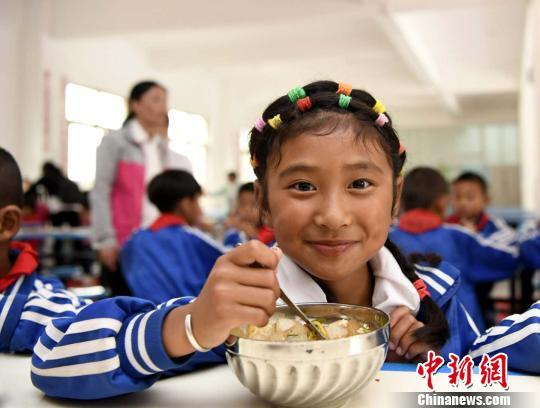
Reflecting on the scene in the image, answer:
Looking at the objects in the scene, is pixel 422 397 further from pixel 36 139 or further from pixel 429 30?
pixel 429 30

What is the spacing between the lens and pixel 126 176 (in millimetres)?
2643

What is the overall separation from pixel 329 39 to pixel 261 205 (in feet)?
29.0

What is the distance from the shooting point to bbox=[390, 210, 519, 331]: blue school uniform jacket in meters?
2.36

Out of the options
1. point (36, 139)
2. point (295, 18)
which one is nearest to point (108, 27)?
point (36, 139)

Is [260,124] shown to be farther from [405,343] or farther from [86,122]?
[86,122]

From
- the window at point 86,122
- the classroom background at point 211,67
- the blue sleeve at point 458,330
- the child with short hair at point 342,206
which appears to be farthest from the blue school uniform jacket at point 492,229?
the window at point 86,122

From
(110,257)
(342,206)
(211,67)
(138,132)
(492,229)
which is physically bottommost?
(110,257)

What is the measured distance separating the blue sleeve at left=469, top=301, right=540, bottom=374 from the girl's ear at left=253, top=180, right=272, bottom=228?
14.5 inches

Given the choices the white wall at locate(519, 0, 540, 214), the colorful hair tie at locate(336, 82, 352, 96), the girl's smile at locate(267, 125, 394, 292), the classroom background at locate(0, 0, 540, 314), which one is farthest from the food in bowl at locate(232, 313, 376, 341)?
the white wall at locate(519, 0, 540, 214)

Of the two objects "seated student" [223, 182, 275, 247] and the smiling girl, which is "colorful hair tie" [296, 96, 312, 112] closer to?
the smiling girl

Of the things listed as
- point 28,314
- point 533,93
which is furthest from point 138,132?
point 533,93

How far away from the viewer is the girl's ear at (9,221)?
113 cm

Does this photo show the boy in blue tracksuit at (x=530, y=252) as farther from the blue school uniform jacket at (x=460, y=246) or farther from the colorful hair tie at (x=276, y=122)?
the colorful hair tie at (x=276, y=122)

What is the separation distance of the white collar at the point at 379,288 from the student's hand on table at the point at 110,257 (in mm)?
1857
